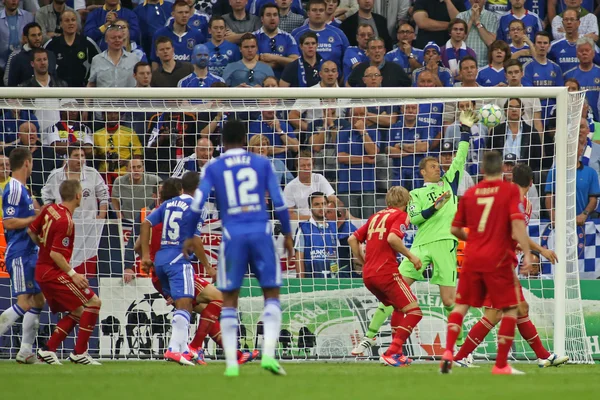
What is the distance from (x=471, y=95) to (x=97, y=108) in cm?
499

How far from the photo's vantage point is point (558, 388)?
8445 mm

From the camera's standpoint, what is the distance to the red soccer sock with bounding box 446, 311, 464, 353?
9750mm

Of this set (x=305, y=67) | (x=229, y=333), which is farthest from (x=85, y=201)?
(x=229, y=333)

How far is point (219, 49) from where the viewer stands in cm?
1736

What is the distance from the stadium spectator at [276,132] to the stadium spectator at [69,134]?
7.48 feet

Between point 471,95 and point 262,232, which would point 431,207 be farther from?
point 262,232

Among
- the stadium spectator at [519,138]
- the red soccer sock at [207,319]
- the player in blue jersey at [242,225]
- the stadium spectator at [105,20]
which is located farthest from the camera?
the stadium spectator at [105,20]

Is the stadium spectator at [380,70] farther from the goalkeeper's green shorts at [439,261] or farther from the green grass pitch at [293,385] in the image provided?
the green grass pitch at [293,385]

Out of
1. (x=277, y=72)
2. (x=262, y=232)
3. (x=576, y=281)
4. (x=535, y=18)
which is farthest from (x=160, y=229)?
(x=535, y=18)

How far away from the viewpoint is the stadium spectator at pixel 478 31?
18.0 m

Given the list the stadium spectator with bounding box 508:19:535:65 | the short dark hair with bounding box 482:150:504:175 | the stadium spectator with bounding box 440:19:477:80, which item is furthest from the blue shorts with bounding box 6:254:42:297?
the stadium spectator with bounding box 508:19:535:65

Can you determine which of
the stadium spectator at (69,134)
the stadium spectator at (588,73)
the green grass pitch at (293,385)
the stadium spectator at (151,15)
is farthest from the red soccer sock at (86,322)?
the stadium spectator at (588,73)

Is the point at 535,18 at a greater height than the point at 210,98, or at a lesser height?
greater

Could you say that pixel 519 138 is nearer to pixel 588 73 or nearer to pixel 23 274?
pixel 588 73
